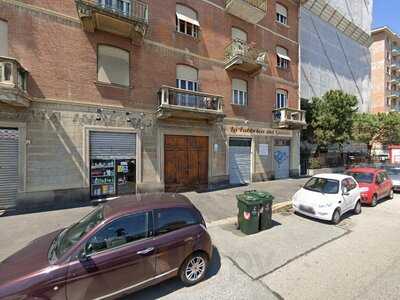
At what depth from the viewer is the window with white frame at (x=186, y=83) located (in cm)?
1124

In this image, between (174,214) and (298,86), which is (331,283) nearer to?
(174,214)

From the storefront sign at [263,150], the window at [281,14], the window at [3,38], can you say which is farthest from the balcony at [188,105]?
the window at [281,14]

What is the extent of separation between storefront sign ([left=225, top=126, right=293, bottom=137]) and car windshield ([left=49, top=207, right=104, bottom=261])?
10.5 metres

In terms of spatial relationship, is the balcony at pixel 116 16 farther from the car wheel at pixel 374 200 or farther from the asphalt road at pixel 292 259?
the car wheel at pixel 374 200

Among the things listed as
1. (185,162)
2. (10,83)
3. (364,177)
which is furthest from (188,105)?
(364,177)

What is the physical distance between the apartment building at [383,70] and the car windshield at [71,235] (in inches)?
1806

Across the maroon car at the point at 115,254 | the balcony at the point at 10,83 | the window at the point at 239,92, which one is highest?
the window at the point at 239,92

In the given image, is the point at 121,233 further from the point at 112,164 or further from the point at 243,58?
the point at 243,58

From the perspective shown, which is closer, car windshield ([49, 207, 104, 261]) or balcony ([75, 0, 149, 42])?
car windshield ([49, 207, 104, 261])

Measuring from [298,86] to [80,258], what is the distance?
18477 mm

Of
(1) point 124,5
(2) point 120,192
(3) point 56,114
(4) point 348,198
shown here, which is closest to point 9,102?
(3) point 56,114

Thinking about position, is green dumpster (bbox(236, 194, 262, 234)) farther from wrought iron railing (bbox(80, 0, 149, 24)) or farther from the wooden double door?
wrought iron railing (bbox(80, 0, 149, 24))

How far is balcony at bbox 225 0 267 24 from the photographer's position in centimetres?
1324

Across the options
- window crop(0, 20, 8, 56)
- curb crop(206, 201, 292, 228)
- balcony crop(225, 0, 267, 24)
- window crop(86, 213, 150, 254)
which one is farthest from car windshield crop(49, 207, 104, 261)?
balcony crop(225, 0, 267, 24)
